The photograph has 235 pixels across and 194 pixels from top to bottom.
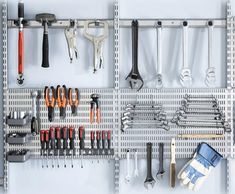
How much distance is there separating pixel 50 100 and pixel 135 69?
1.73ft

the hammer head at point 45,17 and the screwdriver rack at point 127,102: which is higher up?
the hammer head at point 45,17

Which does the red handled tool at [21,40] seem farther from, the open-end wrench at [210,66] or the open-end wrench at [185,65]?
the open-end wrench at [210,66]

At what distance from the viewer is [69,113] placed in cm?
243

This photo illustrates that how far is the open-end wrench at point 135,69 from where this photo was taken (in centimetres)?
239

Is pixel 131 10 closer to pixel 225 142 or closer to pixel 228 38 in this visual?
pixel 228 38

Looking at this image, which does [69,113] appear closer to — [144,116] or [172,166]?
[144,116]

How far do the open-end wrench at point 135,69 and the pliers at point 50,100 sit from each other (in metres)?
0.45

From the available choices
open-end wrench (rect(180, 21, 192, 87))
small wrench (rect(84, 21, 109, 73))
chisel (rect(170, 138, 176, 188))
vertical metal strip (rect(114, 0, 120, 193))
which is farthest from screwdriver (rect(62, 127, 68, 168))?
open-end wrench (rect(180, 21, 192, 87))

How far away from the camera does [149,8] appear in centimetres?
246

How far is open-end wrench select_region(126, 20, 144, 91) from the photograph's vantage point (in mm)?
2387

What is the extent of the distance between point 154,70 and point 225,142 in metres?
0.59

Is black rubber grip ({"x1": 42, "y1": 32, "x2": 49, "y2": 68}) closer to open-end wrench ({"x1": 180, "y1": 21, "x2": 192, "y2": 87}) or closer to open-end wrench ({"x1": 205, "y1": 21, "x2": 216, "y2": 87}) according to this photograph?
open-end wrench ({"x1": 180, "y1": 21, "x2": 192, "y2": 87})

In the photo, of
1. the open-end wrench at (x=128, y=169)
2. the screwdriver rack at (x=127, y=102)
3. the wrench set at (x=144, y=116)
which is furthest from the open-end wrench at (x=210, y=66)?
the open-end wrench at (x=128, y=169)

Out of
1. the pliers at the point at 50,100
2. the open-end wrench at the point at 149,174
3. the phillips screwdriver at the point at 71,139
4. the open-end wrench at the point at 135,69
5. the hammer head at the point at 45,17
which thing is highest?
the hammer head at the point at 45,17
